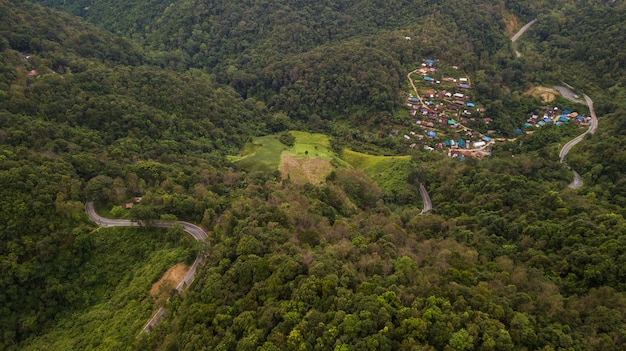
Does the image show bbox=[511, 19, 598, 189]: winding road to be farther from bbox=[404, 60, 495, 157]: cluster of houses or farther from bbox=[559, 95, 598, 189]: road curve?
bbox=[404, 60, 495, 157]: cluster of houses

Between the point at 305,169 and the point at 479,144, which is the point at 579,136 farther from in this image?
the point at 305,169

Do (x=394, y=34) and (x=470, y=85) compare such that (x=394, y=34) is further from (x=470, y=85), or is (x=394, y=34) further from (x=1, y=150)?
(x=1, y=150)

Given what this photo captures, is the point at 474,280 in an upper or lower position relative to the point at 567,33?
upper

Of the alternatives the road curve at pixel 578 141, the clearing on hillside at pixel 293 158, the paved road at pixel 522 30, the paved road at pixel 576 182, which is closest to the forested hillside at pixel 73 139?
the clearing on hillside at pixel 293 158

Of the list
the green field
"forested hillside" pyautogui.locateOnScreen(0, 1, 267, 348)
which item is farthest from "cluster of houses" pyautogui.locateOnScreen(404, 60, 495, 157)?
"forested hillside" pyautogui.locateOnScreen(0, 1, 267, 348)

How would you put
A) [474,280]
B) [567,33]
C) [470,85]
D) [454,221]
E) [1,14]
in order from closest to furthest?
[474,280] → [454,221] → [1,14] → [470,85] → [567,33]

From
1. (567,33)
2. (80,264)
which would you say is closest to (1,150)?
(80,264)

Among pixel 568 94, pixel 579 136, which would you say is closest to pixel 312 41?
pixel 568 94

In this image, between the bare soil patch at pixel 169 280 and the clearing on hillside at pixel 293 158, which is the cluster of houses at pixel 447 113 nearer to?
the clearing on hillside at pixel 293 158
